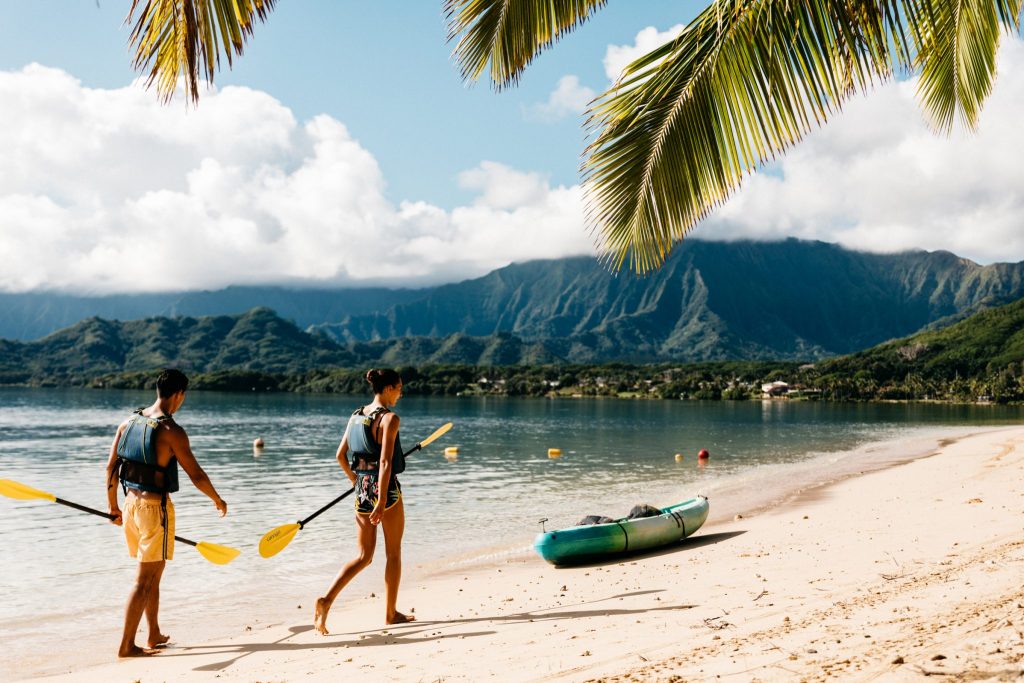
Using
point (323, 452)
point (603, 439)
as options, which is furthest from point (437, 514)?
point (603, 439)

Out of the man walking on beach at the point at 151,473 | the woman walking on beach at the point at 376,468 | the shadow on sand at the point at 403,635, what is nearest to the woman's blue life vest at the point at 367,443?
the woman walking on beach at the point at 376,468

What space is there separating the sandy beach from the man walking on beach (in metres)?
Answer: 1.17

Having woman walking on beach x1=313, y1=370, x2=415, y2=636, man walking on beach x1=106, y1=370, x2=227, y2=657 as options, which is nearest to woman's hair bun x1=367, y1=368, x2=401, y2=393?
woman walking on beach x1=313, y1=370, x2=415, y2=636

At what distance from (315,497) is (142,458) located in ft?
74.3

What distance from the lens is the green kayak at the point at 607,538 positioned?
1388 centimetres

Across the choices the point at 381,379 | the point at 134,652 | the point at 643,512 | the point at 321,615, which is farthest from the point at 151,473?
the point at 643,512

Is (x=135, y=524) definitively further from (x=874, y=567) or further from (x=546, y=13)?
(x=874, y=567)

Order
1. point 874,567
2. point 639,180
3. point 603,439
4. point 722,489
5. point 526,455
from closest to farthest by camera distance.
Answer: point 639,180
point 874,567
point 722,489
point 526,455
point 603,439

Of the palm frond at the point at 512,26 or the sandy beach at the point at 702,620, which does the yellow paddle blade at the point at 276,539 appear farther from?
the palm frond at the point at 512,26

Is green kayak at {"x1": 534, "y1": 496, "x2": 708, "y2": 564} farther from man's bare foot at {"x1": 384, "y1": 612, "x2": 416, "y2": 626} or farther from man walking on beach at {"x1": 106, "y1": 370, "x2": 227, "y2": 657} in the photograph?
man walking on beach at {"x1": 106, "y1": 370, "x2": 227, "y2": 657}

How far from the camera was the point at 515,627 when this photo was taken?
8531 mm

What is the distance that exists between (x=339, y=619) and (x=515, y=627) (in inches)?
128

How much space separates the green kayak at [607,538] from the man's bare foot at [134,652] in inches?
281

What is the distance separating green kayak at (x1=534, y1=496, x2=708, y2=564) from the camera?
1388 centimetres
